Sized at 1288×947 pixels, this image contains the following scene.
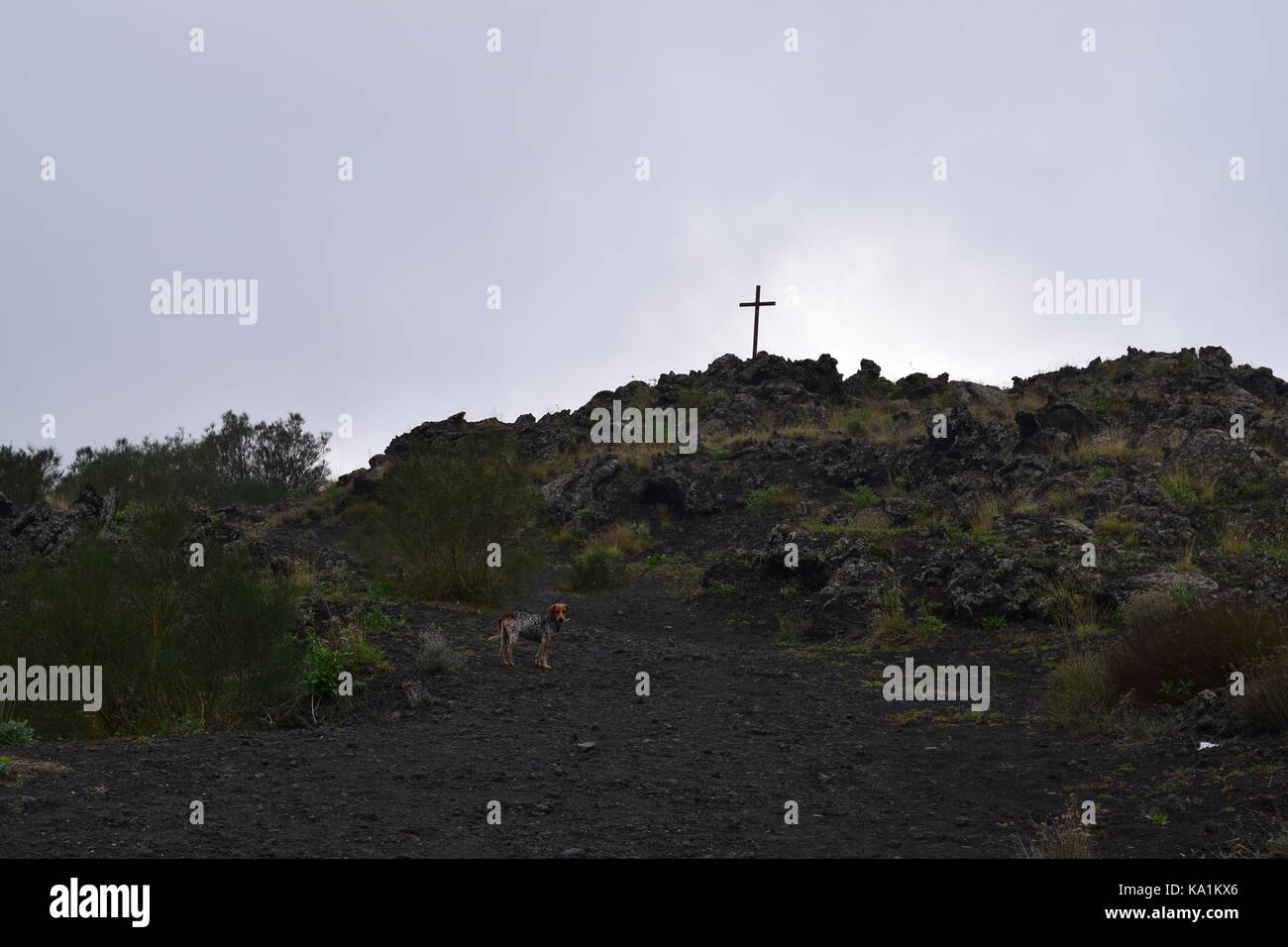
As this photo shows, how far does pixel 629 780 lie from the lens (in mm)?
6777

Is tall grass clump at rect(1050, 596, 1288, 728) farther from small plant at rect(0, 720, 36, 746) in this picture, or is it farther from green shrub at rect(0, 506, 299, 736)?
small plant at rect(0, 720, 36, 746)

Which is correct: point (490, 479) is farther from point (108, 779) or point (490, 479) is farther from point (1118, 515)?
point (1118, 515)

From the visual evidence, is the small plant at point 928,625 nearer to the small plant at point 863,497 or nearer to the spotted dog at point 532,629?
the spotted dog at point 532,629

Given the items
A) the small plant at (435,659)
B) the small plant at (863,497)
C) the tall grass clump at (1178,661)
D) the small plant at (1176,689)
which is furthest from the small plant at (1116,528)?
the small plant at (435,659)

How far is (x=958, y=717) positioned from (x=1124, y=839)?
12.4 feet

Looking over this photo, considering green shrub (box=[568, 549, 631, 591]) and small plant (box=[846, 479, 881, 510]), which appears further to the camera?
small plant (box=[846, 479, 881, 510])

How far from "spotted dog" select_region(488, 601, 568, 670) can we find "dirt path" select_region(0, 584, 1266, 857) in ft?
1.77

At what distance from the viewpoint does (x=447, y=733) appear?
802 cm

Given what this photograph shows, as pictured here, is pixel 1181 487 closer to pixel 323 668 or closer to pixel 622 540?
pixel 622 540

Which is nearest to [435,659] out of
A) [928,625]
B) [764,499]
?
[928,625]

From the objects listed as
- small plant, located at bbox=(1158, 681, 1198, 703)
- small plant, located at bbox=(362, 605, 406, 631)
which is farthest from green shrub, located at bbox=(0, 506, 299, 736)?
small plant, located at bbox=(1158, 681, 1198, 703)

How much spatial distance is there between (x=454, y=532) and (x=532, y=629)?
3147 millimetres

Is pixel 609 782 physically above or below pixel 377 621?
below

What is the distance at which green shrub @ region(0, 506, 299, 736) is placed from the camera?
806 centimetres
